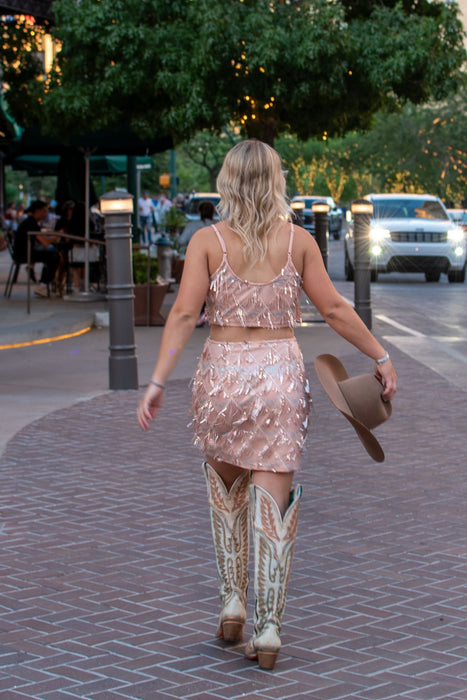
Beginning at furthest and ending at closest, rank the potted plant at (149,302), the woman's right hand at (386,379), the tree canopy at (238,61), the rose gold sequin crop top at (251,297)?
the tree canopy at (238,61) → the potted plant at (149,302) → the woman's right hand at (386,379) → the rose gold sequin crop top at (251,297)

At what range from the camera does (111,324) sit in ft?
32.8

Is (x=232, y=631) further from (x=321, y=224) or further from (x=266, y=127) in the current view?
(x=266, y=127)

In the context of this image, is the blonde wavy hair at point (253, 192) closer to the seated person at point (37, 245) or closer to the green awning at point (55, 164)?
the seated person at point (37, 245)

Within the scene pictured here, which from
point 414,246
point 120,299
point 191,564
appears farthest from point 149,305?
point 191,564

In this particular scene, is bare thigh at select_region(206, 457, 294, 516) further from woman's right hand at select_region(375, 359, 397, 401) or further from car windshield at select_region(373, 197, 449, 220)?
car windshield at select_region(373, 197, 449, 220)

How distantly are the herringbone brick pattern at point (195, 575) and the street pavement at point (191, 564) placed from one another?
1 cm

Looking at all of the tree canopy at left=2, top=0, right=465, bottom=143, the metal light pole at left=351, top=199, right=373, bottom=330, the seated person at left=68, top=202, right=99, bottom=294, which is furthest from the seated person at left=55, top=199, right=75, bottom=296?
the metal light pole at left=351, top=199, right=373, bottom=330

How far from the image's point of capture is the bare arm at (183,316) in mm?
3889

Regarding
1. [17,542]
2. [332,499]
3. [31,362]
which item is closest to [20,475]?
[17,542]

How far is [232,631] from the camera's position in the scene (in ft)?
13.4

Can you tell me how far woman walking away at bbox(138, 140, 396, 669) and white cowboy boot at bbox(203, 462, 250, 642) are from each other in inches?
5.3

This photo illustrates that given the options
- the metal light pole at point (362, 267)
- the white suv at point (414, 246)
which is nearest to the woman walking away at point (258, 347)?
the metal light pole at point (362, 267)

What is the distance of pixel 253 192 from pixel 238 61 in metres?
12.5

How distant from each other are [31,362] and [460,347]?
477 cm
